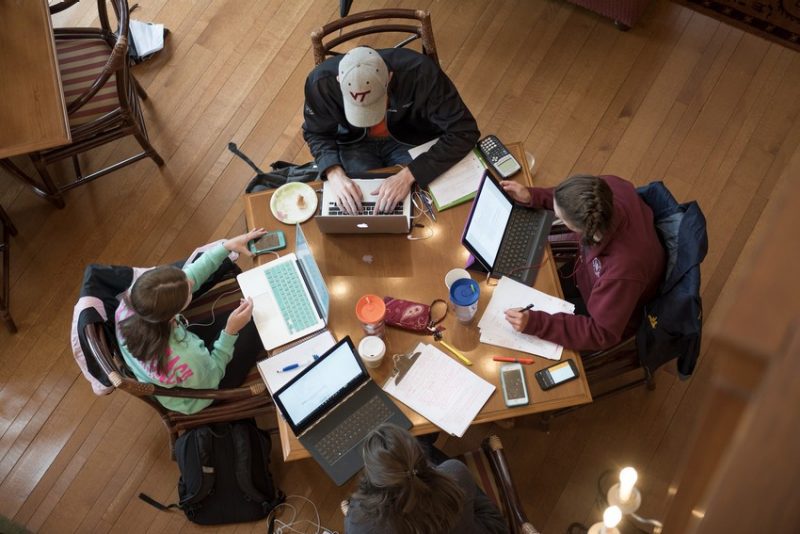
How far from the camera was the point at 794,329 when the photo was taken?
19 centimetres

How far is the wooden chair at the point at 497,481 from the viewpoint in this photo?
1973 mm

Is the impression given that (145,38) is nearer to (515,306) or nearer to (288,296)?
(288,296)

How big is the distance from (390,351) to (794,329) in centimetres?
190

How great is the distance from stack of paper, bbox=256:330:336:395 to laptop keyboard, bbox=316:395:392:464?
21cm

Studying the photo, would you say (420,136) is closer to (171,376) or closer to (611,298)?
(611,298)

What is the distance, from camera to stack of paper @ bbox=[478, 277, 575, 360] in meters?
2.04

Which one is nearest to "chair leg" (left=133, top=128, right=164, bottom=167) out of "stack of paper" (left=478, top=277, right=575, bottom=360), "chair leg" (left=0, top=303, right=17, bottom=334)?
"chair leg" (left=0, top=303, right=17, bottom=334)

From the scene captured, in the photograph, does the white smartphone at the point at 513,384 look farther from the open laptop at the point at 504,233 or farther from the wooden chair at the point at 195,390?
the wooden chair at the point at 195,390

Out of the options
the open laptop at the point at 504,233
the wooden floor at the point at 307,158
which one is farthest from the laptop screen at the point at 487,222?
the wooden floor at the point at 307,158

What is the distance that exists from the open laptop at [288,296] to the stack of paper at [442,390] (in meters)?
0.32

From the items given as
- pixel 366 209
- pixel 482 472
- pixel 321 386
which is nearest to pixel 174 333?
pixel 321 386

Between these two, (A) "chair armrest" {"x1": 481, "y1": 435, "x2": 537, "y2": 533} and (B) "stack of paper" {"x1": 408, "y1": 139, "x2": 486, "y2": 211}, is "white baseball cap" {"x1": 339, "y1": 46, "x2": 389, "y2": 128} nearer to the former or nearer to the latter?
(B) "stack of paper" {"x1": 408, "y1": 139, "x2": 486, "y2": 211}

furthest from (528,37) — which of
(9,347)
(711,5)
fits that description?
(9,347)

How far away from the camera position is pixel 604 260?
2037 mm
